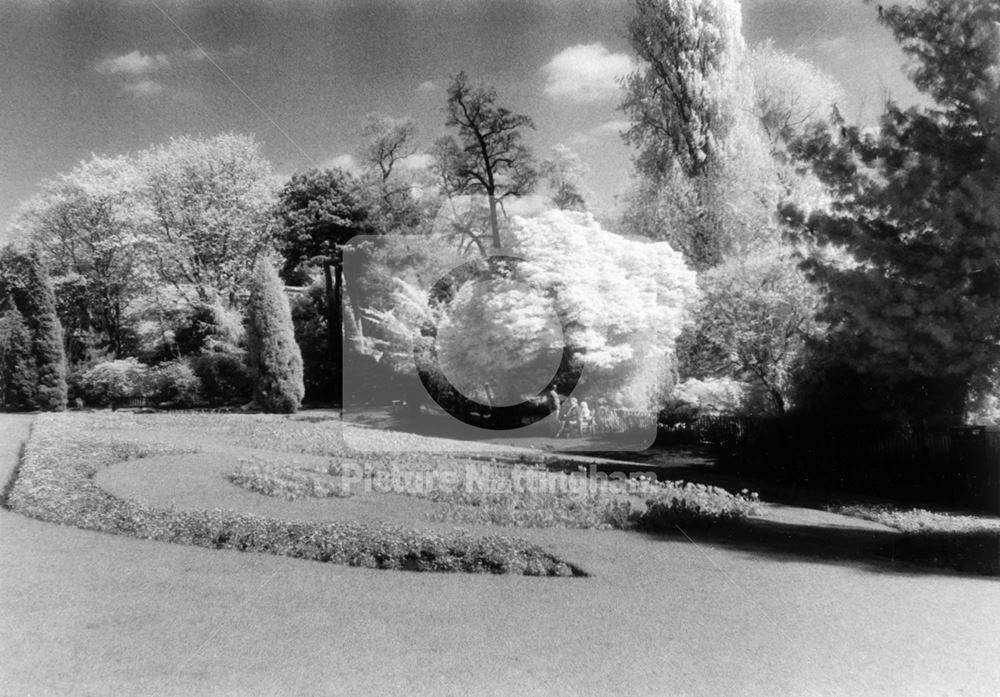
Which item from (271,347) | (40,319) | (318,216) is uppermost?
(318,216)

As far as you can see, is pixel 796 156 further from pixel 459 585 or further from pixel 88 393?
pixel 88 393

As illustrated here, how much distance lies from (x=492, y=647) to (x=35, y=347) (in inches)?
534

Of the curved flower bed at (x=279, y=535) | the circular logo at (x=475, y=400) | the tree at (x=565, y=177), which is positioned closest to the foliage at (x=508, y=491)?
the curved flower bed at (x=279, y=535)

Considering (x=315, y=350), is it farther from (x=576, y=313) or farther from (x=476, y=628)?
(x=476, y=628)

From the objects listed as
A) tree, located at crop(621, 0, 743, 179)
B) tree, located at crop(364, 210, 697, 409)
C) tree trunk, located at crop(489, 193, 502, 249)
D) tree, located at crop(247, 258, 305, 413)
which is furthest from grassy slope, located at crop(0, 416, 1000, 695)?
tree, located at crop(621, 0, 743, 179)

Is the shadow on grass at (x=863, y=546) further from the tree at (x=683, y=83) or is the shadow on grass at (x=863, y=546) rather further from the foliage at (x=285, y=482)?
the tree at (x=683, y=83)

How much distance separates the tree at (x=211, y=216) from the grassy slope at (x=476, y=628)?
42.9 feet

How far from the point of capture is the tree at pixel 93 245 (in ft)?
53.0

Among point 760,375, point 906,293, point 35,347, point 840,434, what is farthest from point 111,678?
point 35,347

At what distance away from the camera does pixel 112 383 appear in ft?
54.5

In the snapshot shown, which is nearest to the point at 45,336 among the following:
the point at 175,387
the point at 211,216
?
the point at 175,387

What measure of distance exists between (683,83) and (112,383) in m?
14.0

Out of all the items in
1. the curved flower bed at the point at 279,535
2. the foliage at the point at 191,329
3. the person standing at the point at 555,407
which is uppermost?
the foliage at the point at 191,329

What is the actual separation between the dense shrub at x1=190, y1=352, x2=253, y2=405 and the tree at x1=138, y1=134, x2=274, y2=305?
6.93ft
